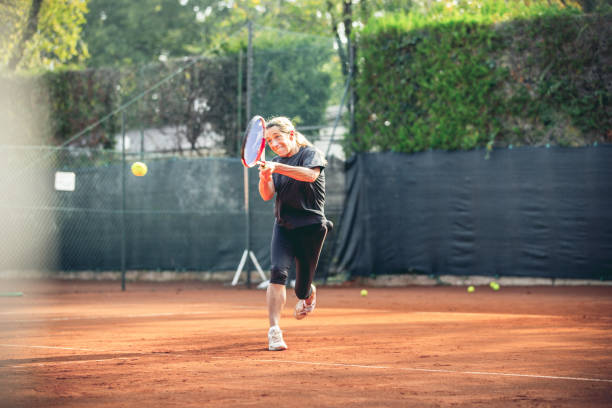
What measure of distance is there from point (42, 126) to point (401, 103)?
26.7ft

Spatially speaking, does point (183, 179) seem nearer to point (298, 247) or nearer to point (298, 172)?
point (298, 247)

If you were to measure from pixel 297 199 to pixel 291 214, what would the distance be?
122 mm

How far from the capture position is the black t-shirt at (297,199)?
573 cm

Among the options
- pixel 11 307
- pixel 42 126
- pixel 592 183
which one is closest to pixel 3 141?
pixel 42 126

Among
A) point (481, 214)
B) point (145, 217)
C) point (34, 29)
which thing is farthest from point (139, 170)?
point (34, 29)

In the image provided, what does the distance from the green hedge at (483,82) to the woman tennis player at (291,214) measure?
6945 millimetres

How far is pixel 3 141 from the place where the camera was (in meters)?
16.7

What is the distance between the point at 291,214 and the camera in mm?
5762

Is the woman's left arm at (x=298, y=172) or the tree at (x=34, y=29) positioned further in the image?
the tree at (x=34, y=29)

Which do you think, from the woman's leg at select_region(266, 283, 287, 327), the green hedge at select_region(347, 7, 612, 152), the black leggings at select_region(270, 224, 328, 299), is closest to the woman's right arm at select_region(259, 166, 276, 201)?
the black leggings at select_region(270, 224, 328, 299)

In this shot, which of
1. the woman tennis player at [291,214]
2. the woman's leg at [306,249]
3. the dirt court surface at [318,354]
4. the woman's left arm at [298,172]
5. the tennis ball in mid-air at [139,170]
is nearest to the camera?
the dirt court surface at [318,354]

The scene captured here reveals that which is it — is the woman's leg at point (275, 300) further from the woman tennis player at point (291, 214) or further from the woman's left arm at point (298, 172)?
the woman's left arm at point (298, 172)

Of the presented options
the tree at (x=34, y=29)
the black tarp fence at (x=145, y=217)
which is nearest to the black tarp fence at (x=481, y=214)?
the black tarp fence at (x=145, y=217)

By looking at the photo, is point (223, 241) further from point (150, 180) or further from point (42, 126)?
point (42, 126)
